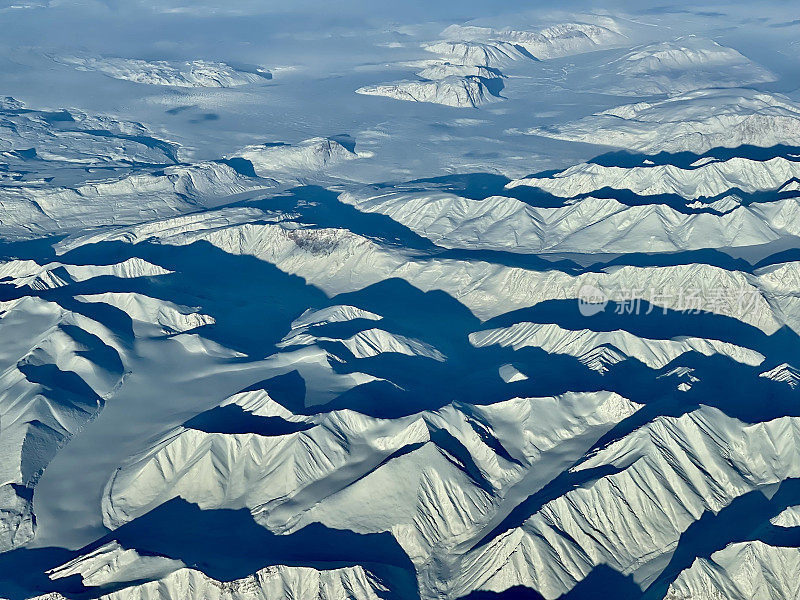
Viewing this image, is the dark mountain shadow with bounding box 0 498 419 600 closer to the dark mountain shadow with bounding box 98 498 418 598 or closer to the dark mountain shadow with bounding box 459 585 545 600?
the dark mountain shadow with bounding box 98 498 418 598

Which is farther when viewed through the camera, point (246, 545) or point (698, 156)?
point (698, 156)

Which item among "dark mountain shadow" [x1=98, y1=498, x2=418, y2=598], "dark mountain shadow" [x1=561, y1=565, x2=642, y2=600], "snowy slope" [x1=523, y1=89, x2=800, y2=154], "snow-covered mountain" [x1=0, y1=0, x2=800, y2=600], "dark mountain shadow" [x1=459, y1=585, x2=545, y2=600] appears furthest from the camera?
"snowy slope" [x1=523, y1=89, x2=800, y2=154]

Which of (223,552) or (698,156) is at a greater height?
(698,156)

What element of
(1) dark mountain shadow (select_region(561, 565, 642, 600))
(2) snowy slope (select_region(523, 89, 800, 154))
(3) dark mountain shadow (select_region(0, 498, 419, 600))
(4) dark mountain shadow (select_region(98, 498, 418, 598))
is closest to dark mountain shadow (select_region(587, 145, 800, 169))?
(2) snowy slope (select_region(523, 89, 800, 154))

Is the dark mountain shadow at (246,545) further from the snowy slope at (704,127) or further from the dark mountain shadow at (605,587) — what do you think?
the snowy slope at (704,127)

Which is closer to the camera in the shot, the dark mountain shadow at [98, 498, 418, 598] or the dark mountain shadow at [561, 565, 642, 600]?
the dark mountain shadow at [561, 565, 642, 600]

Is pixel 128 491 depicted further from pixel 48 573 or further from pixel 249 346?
pixel 249 346

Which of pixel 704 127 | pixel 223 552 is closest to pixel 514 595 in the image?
pixel 223 552

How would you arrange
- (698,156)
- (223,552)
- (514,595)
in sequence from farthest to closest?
(698,156) → (223,552) → (514,595)

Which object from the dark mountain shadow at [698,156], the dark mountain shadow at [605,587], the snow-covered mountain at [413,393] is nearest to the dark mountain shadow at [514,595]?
the snow-covered mountain at [413,393]

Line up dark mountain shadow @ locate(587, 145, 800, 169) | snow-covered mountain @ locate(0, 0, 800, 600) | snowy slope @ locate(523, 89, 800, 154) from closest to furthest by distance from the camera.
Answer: snow-covered mountain @ locate(0, 0, 800, 600)
dark mountain shadow @ locate(587, 145, 800, 169)
snowy slope @ locate(523, 89, 800, 154)

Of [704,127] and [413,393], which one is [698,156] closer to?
[704,127]
